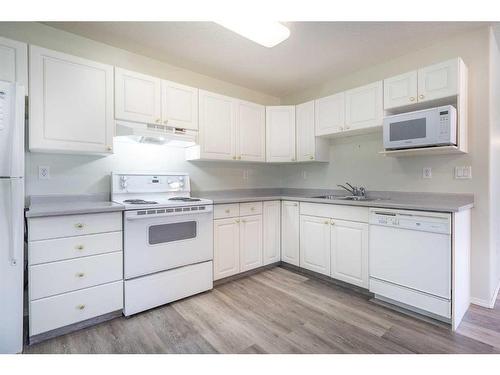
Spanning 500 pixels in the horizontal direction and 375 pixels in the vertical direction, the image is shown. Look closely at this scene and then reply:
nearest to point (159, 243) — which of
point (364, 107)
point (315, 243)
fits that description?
point (315, 243)

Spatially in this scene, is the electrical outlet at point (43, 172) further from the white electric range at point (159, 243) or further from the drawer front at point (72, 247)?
the drawer front at point (72, 247)

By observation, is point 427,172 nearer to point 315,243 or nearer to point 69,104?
point 315,243

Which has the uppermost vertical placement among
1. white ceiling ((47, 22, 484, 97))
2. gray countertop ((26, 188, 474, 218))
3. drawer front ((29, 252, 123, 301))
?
white ceiling ((47, 22, 484, 97))

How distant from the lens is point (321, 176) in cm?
345

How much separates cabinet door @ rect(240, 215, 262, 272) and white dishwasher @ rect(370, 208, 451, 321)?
121 cm

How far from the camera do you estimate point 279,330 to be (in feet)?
A: 6.03

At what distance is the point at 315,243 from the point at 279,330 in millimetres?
1157

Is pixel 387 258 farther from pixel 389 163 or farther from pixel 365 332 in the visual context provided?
pixel 389 163

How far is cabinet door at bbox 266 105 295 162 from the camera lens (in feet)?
11.2

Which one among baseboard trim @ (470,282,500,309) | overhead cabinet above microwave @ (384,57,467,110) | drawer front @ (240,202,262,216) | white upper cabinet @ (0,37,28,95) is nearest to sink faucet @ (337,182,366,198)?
overhead cabinet above microwave @ (384,57,467,110)

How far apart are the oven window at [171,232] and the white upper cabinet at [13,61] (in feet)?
4.70

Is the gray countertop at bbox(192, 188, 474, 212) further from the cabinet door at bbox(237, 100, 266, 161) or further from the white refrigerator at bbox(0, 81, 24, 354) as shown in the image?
the white refrigerator at bbox(0, 81, 24, 354)

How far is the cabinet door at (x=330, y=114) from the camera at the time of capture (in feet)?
9.47
